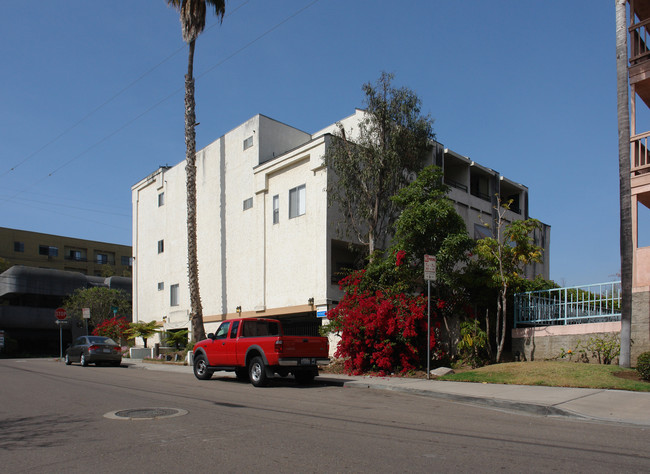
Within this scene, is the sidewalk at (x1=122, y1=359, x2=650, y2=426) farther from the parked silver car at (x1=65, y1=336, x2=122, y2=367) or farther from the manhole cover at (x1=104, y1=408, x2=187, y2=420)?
the parked silver car at (x1=65, y1=336, x2=122, y2=367)

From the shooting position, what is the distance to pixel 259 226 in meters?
25.1

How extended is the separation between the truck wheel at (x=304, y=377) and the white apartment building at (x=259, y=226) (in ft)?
20.2

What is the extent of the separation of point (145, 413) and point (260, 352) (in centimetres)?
490

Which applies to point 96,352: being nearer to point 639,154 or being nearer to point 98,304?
point 98,304

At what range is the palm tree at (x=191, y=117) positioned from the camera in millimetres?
24859

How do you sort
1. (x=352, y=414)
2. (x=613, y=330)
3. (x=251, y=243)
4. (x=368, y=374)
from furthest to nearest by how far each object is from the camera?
(x=251, y=243) → (x=368, y=374) → (x=613, y=330) → (x=352, y=414)

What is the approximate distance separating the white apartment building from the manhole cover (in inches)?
461

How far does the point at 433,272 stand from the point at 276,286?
1093 centimetres

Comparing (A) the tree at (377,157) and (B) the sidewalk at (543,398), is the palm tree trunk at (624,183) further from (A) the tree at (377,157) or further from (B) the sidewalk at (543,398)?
(A) the tree at (377,157)

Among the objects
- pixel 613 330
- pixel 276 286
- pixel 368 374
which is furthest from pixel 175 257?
pixel 613 330

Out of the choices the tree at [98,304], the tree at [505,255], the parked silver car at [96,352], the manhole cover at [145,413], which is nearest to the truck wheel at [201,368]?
the manhole cover at [145,413]

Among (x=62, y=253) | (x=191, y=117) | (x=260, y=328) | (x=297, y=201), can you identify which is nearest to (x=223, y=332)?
(x=260, y=328)

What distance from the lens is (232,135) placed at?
27938 millimetres

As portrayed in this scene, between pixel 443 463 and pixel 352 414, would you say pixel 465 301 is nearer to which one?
pixel 352 414
